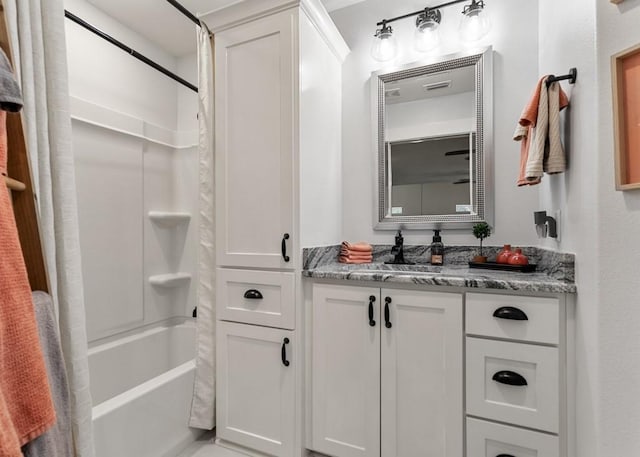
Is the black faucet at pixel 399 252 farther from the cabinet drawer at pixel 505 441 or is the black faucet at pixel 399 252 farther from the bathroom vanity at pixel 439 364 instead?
the cabinet drawer at pixel 505 441

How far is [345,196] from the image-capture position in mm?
2141

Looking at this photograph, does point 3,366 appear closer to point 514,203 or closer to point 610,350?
point 610,350

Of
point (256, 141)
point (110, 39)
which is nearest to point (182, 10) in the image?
point (110, 39)

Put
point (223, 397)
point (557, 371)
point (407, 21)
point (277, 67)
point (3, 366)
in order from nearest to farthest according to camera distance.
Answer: point (3, 366)
point (557, 371)
point (277, 67)
point (223, 397)
point (407, 21)

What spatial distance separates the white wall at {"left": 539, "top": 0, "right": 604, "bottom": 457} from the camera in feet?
3.34

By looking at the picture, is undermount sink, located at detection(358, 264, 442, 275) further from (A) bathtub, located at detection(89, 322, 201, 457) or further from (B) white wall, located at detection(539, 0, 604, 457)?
(A) bathtub, located at detection(89, 322, 201, 457)

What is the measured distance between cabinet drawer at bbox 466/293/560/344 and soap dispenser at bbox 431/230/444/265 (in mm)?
525

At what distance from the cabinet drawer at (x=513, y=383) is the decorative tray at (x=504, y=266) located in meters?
0.42

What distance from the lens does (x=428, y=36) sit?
190 cm

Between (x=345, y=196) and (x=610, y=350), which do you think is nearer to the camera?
(x=610, y=350)

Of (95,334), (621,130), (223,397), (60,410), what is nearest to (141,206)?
(95,334)

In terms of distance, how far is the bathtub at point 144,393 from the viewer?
54.0 inches

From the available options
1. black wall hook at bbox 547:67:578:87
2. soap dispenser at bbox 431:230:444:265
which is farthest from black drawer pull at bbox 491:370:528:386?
black wall hook at bbox 547:67:578:87

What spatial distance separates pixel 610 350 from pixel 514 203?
96 cm
